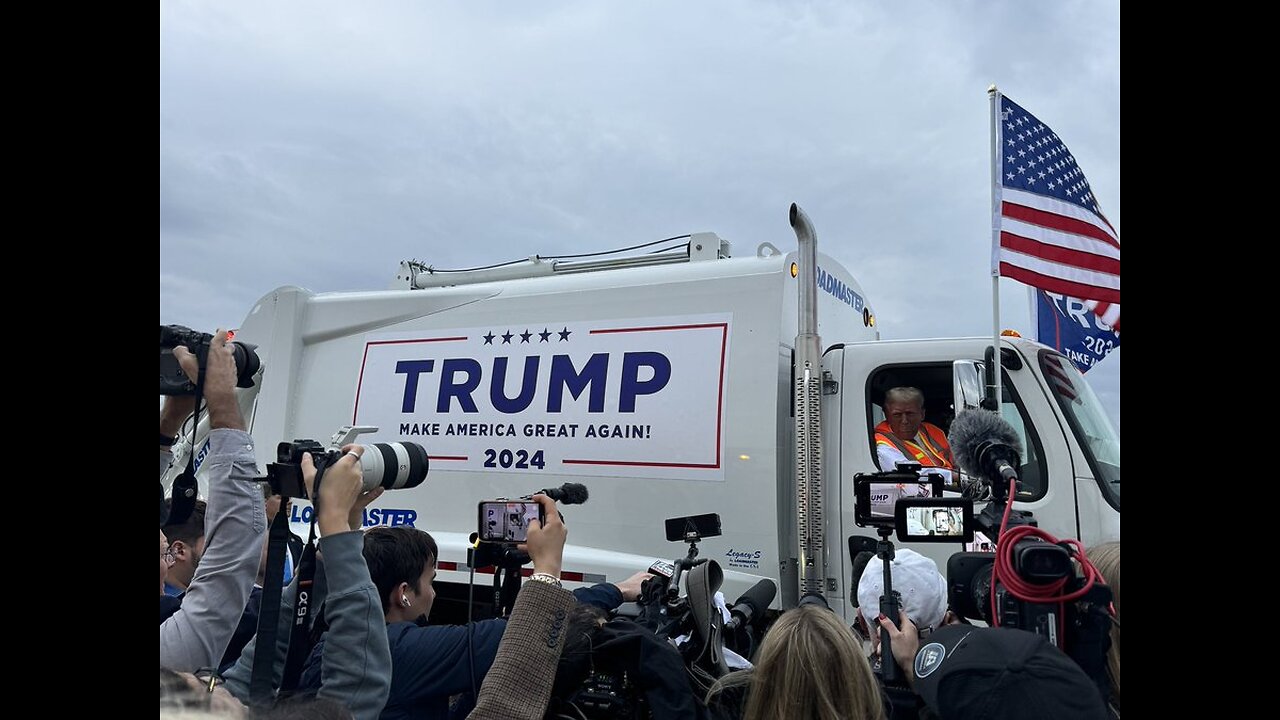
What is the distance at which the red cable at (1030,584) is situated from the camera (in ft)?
6.51

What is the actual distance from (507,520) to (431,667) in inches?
18.0

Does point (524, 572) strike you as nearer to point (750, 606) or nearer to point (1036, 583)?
point (750, 606)

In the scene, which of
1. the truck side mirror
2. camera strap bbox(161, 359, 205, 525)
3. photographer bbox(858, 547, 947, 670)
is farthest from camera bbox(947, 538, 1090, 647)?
camera strap bbox(161, 359, 205, 525)

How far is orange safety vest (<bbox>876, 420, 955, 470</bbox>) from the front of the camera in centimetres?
491

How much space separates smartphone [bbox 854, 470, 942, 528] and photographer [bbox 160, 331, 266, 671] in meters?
1.88

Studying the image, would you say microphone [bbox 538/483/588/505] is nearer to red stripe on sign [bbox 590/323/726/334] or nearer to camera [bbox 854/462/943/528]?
camera [bbox 854/462/943/528]

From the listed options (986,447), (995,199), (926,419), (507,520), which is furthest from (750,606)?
(995,199)

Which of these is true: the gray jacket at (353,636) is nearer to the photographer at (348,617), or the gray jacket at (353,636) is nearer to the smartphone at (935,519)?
the photographer at (348,617)

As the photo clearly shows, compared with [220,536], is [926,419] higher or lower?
higher

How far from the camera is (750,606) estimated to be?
3268mm

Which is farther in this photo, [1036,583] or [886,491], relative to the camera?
[886,491]
